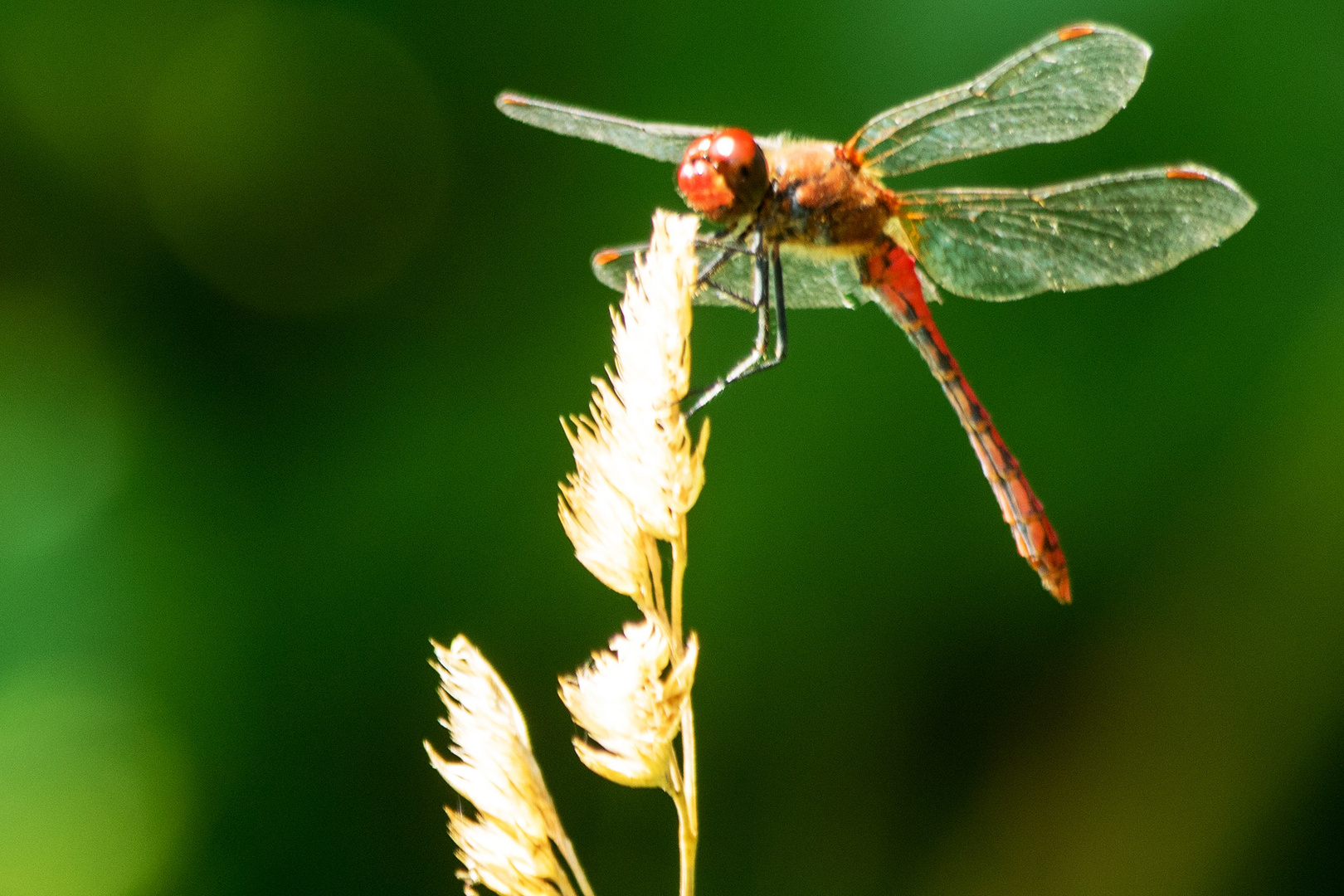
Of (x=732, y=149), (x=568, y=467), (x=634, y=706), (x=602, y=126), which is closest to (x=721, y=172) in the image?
(x=732, y=149)

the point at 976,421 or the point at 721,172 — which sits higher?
the point at 721,172

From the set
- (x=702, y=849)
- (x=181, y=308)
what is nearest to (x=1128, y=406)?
(x=702, y=849)

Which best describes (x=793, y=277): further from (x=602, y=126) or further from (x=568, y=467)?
(x=568, y=467)

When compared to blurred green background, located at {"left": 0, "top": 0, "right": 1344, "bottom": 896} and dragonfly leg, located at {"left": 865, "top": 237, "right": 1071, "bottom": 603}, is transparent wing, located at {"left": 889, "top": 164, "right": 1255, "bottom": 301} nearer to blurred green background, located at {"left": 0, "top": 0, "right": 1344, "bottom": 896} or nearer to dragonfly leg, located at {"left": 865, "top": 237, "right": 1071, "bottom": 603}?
dragonfly leg, located at {"left": 865, "top": 237, "right": 1071, "bottom": 603}

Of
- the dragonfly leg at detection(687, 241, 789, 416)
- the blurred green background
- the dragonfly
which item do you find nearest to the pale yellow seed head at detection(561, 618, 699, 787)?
the dragonfly leg at detection(687, 241, 789, 416)

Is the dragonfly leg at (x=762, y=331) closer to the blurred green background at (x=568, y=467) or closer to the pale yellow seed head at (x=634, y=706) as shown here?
the pale yellow seed head at (x=634, y=706)

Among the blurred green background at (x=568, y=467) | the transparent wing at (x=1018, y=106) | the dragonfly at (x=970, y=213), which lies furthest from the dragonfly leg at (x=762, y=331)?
the blurred green background at (x=568, y=467)
